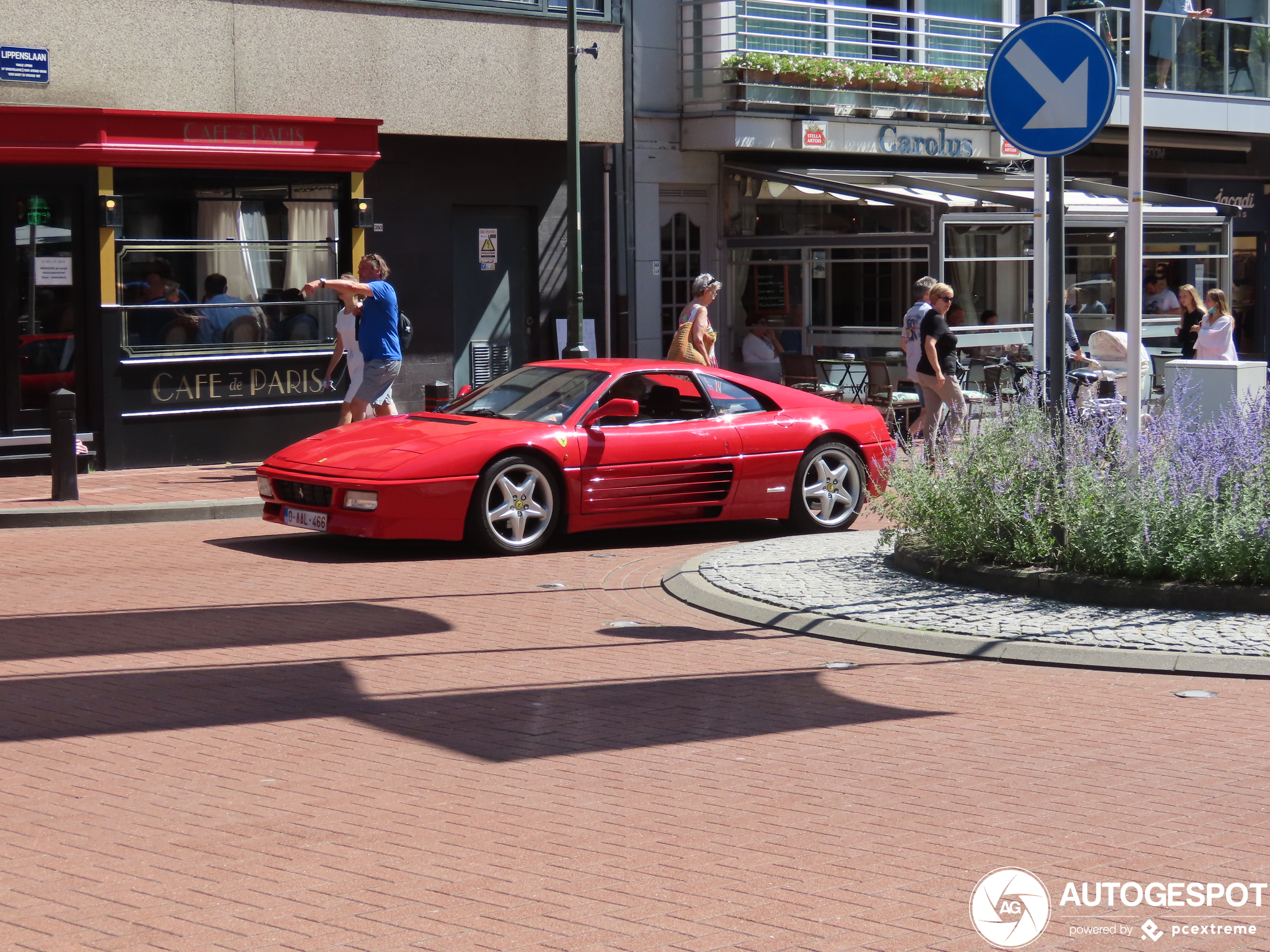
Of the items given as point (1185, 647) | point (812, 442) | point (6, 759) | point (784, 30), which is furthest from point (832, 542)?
point (784, 30)

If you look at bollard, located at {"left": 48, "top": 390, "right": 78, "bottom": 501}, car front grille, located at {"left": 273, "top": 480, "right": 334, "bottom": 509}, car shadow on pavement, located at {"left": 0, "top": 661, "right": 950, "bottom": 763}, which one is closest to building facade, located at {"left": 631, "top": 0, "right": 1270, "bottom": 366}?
bollard, located at {"left": 48, "top": 390, "right": 78, "bottom": 501}

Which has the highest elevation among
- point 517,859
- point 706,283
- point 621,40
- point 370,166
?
point 621,40

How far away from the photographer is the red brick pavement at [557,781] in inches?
182

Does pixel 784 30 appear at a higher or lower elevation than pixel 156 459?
higher

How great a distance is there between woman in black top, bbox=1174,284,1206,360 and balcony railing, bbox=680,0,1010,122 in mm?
5488

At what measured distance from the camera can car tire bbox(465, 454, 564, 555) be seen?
11242 mm

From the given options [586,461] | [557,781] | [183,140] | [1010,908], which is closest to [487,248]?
[183,140]

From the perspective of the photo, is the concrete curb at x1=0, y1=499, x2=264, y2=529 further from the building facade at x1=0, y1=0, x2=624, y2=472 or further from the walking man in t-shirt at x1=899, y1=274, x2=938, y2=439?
the walking man in t-shirt at x1=899, y1=274, x2=938, y2=439

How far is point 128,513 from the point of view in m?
13.4

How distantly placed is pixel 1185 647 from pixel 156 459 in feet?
38.8

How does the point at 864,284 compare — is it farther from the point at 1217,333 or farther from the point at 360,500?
the point at 360,500

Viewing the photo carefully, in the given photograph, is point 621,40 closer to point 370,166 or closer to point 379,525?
point 370,166

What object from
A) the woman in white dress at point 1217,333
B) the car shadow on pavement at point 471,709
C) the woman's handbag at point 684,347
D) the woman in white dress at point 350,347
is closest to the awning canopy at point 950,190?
the woman in white dress at point 1217,333

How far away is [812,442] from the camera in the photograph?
41.1ft
